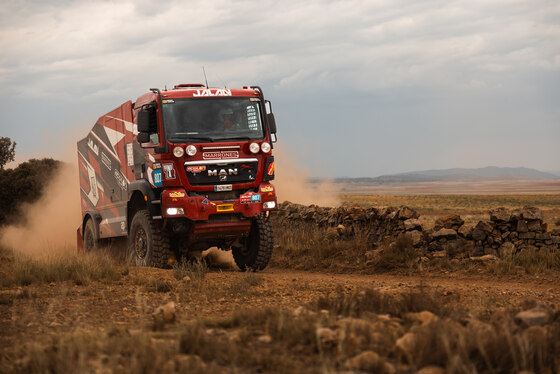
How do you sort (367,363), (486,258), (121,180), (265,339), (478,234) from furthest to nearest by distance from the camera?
(121,180)
(478,234)
(486,258)
(265,339)
(367,363)

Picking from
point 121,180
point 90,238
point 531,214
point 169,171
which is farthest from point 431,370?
point 90,238

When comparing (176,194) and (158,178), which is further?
(158,178)

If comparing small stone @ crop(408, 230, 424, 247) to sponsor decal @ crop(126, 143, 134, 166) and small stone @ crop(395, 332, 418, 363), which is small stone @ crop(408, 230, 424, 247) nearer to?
sponsor decal @ crop(126, 143, 134, 166)

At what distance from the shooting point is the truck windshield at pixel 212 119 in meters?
12.5

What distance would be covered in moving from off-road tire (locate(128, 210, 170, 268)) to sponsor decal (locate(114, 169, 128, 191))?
1.08 meters

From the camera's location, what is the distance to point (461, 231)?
47.5 ft

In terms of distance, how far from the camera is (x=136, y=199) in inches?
560

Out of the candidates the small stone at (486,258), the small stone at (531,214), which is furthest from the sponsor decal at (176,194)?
the small stone at (531,214)

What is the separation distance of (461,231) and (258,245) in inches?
186

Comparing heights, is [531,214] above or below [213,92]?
below

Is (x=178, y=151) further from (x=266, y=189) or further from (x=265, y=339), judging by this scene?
(x=265, y=339)

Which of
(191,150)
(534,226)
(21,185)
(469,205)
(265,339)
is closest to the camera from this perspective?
(265,339)

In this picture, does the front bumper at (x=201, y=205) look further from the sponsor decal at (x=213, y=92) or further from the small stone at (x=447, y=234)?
the small stone at (x=447, y=234)

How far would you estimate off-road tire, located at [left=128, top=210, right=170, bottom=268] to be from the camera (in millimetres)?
13219
